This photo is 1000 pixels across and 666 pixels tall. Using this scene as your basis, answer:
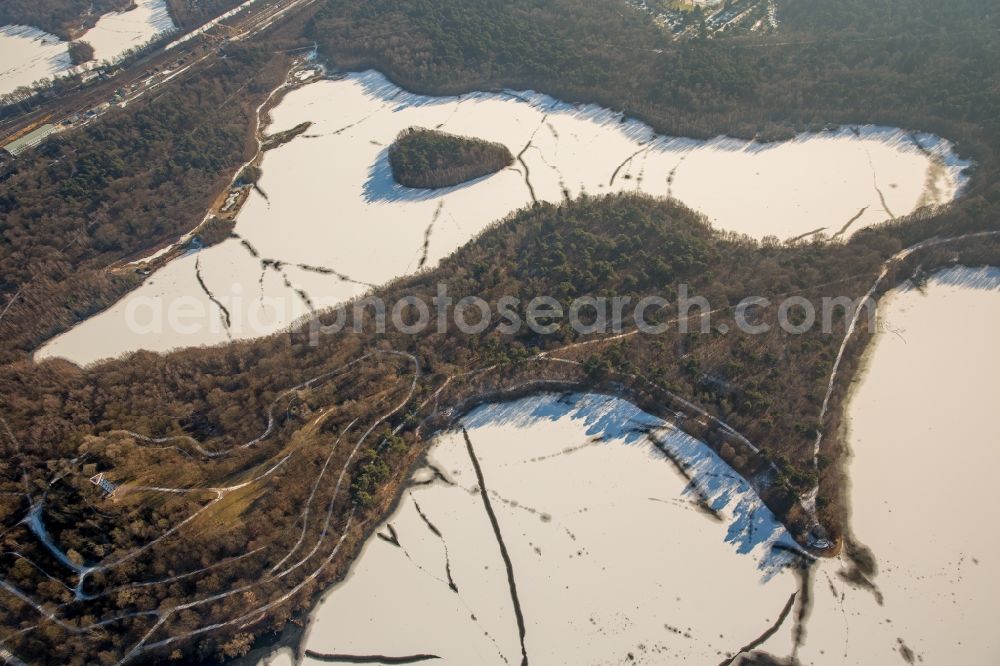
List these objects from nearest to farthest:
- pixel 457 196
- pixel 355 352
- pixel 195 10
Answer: pixel 355 352 < pixel 457 196 < pixel 195 10

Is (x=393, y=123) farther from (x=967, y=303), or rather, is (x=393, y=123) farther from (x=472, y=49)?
(x=967, y=303)

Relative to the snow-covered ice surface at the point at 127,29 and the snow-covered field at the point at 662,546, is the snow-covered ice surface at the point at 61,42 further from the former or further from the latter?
the snow-covered field at the point at 662,546

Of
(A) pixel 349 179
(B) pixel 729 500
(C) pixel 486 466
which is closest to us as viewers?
(B) pixel 729 500

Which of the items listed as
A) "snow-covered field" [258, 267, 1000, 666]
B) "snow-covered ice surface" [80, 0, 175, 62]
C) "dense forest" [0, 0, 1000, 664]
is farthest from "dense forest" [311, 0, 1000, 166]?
"snow-covered field" [258, 267, 1000, 666]

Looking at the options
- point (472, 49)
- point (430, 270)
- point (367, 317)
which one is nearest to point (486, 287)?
point (430, 270)

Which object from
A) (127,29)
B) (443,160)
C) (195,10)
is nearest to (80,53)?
(127,29)

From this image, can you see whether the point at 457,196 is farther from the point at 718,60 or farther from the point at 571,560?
the point at 571,560

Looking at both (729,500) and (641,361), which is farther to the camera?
(641,361)
